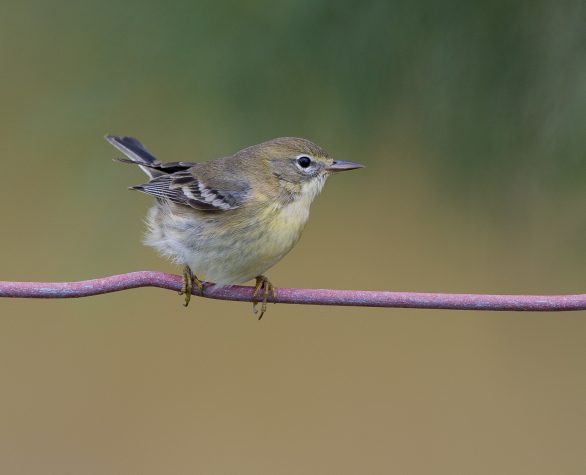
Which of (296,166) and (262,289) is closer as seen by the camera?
(262,289)

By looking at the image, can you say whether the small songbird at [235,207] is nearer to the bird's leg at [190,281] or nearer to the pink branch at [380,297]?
the bird's leg at [190,281]

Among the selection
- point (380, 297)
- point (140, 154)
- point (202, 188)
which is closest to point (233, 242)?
point (202, 188)

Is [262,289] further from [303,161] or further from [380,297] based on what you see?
[380,297]

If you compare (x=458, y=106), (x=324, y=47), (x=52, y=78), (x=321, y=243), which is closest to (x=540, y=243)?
(x=458, y=106)

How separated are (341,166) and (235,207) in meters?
0.38

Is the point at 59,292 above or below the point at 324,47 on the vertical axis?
below

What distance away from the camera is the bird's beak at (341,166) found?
6.53ft

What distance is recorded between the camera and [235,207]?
2381 millimetres

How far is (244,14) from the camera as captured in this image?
5.84 ft

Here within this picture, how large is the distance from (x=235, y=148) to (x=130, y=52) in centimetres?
31

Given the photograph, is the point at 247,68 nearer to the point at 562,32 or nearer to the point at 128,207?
the point at 128,207

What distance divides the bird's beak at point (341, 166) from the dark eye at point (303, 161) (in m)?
0.17

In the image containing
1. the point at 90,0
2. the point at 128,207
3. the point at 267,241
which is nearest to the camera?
the point at 128,207

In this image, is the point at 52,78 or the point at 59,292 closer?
the point at 59,292
